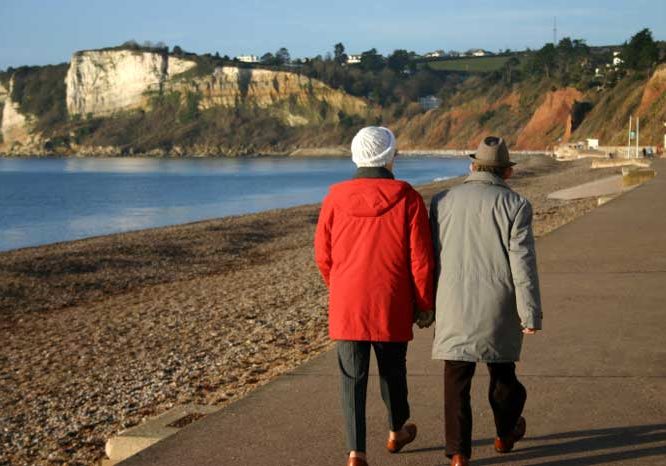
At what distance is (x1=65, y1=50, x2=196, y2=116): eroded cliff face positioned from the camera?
190 meters

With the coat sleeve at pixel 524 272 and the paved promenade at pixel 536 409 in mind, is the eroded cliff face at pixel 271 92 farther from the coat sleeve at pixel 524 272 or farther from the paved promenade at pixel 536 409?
the coat sleeve at pixel 524 272

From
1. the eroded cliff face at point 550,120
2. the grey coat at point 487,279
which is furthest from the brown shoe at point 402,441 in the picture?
the eroded cliff face at point 550,120

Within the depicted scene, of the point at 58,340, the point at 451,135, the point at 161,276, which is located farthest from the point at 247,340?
the point at 451,135

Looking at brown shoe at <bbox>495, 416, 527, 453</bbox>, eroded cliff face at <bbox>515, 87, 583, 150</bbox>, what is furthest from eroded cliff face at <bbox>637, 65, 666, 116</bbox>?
brown shoe at <bbox>495, 416, 527, 453</bbox>

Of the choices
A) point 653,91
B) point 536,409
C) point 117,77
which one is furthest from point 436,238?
point 117,77

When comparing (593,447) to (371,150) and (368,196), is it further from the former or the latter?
(371,150)

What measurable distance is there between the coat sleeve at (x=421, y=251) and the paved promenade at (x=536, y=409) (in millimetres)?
860

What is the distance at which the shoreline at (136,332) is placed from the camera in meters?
7.21

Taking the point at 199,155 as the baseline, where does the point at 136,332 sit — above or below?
above

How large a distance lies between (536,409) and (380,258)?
167 cm

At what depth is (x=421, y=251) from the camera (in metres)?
4.25

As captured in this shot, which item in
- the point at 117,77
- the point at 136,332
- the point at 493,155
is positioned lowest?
the point at 136,332

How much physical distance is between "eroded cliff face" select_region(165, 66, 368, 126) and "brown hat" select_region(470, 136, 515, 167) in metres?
183

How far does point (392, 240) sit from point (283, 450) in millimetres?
1234
